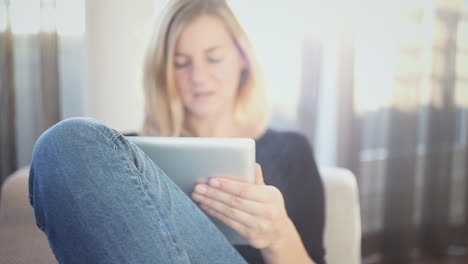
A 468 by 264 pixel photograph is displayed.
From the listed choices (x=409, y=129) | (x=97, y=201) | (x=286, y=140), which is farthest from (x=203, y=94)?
(x=409, y=129)

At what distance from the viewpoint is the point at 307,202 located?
86 cm

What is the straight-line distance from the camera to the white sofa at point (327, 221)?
0.70m

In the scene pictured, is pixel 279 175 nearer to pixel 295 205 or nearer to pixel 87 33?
pixel 295 205

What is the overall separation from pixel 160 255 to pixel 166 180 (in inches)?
4.6

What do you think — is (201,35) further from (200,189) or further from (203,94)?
(200,189)

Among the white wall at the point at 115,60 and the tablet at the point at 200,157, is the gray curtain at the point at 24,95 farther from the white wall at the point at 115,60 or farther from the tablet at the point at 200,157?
the tablet at the point at 200,157

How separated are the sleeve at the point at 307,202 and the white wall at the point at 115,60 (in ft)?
1.15

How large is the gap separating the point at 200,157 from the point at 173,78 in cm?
27

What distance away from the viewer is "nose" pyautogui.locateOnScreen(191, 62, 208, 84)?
882 mm

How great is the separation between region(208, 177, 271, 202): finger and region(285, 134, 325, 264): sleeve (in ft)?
0.58

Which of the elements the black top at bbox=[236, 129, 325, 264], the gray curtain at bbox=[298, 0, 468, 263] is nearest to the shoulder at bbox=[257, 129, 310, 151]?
the black top at bbox=[236, 129, 325, 264]

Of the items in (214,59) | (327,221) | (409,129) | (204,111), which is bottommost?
(327,221)

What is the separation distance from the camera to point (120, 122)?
0.98 m

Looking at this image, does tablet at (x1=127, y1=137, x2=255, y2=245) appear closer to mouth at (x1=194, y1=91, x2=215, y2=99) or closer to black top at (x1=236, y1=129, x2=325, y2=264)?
black top at (x1=236, y1=129, x2=325, y2=264)
